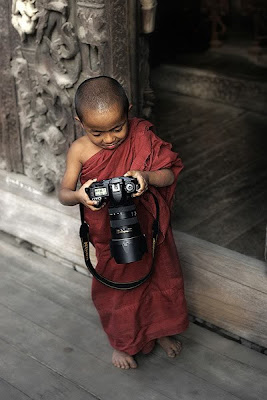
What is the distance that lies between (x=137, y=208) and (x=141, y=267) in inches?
10.4

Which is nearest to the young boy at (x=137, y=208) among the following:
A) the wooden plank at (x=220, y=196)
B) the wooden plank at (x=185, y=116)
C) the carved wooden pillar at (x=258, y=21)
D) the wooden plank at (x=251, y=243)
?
the wooden plank at (x=251, y=243)

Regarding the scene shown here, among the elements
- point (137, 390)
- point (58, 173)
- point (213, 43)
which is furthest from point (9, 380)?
point (213, 43)

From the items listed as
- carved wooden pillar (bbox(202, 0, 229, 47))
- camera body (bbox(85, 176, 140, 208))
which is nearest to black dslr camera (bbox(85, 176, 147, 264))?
camera body (bbox(85, 176, 140, 208))

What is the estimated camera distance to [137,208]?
311cm

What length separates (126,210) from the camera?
111 inches

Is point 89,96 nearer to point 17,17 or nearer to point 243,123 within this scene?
point 17,17

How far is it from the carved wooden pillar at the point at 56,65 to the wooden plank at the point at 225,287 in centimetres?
76

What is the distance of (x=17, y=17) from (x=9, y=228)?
1.27 m

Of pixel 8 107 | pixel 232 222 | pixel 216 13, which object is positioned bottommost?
pixel 232 222

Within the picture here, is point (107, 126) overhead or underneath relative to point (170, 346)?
overhead

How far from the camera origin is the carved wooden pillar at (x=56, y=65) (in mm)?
3406

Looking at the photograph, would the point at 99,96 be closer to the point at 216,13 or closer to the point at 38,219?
the point at 38,219

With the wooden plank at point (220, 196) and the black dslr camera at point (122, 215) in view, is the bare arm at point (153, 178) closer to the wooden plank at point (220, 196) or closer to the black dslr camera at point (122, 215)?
the black dslr camera at point (122, 215)

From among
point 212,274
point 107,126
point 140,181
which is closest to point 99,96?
point 107,126
